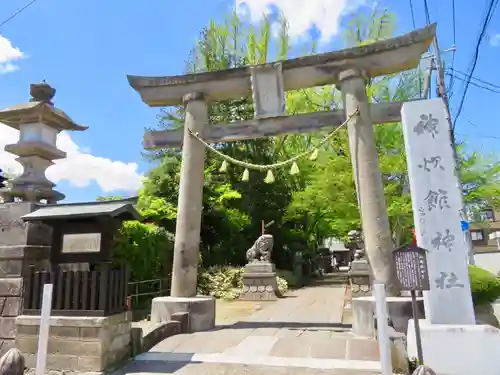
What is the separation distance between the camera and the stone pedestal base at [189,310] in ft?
26.2

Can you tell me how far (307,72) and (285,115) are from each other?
1.17 m

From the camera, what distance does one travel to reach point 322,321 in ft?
30.2

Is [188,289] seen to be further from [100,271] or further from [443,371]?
[443,371]

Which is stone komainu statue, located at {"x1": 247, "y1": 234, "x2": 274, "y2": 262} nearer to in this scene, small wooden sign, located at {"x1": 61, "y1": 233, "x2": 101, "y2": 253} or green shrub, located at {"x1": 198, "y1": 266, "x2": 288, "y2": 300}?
green shrub, located at {"x1": 198, "y1": 266, "x2": 288, "y2": 300}

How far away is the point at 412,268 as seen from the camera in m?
4.71

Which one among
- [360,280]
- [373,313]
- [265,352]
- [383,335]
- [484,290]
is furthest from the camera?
[360,280]

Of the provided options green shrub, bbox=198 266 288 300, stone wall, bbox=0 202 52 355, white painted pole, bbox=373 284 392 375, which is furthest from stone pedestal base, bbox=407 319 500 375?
green shrub, bbox=198 266 288 300

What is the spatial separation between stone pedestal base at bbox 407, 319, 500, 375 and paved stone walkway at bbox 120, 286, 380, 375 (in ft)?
2.70

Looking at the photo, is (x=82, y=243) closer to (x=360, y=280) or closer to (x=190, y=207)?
(x=190, y=207)

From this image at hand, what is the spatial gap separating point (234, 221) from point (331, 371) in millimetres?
14393

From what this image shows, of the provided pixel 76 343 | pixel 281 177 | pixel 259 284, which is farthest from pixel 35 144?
pixel 281 177

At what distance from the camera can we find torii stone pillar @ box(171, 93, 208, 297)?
8.38 metres

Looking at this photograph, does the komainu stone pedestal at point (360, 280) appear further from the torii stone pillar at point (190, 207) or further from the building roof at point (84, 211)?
the building roof at point (84, 211)

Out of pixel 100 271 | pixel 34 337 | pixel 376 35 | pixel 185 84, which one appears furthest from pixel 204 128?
pixel 376 35
